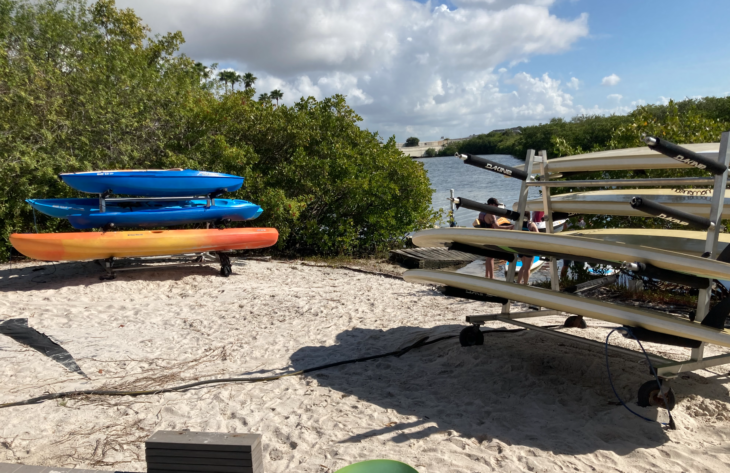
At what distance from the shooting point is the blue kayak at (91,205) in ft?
28.8

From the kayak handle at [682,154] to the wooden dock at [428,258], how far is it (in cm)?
757

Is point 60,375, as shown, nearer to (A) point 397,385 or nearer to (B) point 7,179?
(A) point 397,385

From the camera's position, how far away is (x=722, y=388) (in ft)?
13.0

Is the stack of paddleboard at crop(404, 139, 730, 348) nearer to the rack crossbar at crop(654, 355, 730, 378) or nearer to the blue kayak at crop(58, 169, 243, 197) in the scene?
the rack crossbar at crop(654, 355, 730, 378)

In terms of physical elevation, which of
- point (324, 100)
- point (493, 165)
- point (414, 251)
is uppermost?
point (324, 100)

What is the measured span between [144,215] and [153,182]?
25.5 inches

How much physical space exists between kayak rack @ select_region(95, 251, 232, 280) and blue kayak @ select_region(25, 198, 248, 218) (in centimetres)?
95

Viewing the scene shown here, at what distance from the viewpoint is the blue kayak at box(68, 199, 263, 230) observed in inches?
336

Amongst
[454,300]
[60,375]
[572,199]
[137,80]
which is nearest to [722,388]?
[572,199]

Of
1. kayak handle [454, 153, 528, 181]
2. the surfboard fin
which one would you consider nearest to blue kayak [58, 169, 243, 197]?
kayak handle [454, 153, 528, 181]

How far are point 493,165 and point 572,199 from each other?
4.37 ft

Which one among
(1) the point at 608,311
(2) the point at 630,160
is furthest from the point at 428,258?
(1) the point at 608,311

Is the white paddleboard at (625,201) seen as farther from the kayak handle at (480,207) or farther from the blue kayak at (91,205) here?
the blue kayak at (91,205)

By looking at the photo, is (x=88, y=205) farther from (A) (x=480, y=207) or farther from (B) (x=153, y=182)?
(A) (x=480, y=207)
